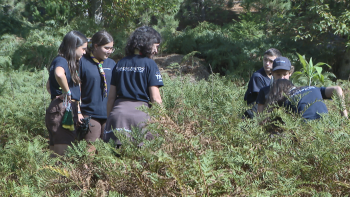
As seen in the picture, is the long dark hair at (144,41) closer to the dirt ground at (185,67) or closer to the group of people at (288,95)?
the group of people at (288,95)

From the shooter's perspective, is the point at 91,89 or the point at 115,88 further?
the point at 91,89

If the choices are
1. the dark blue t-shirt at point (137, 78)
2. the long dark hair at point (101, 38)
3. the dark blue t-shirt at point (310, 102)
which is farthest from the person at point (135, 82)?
the dark blue t-shirt at point (310, 102)

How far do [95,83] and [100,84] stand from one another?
7cm

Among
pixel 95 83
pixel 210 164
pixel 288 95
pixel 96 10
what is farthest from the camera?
pixel 96 10

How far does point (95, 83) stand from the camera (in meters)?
4.48

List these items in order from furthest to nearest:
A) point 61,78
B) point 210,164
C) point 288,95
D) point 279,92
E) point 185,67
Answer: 1. point 185,67
2. point 61,78
3. point 279,92
4. point 288,95
5. point 210,164

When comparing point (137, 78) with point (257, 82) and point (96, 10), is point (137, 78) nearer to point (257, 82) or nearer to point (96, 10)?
point (257, 82)

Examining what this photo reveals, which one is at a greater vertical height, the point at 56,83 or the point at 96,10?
the point at 96,10

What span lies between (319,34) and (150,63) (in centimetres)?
982

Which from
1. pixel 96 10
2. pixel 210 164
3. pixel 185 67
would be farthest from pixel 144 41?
pixel 96 10

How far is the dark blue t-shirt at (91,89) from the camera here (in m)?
4.47

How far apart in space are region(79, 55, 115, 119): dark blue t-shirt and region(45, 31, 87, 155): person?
0.17 meters

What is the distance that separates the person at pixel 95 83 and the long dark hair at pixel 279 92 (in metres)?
1.89

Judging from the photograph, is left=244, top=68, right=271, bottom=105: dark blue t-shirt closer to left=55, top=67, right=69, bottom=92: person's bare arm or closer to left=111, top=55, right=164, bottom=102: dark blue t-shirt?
left=111, top=55, right=164, bottom=102: dark blue t-shirt
